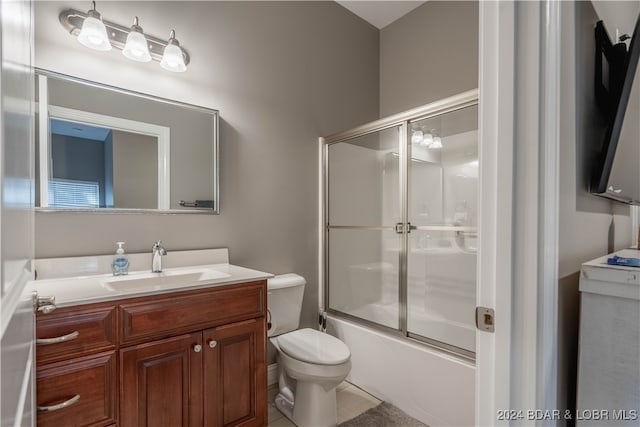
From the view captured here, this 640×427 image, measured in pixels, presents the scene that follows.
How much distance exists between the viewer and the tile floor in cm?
186

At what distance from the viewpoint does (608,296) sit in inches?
29.3

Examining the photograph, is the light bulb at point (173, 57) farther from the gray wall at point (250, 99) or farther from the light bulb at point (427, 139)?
the light bulb at point (427, 139)

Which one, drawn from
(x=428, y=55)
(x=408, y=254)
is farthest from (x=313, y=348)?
(x=428, y=55)

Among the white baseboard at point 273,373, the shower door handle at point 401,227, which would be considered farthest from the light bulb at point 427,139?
the white baseboard at point 273,373

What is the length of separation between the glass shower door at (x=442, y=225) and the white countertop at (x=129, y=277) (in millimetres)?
1120

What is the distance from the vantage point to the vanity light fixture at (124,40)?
1.51 metres

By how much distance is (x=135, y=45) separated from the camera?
5.35 ft

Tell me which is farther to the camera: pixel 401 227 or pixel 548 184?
pixel 401 227

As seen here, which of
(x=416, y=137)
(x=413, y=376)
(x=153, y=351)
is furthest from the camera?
(x=416, y=137)

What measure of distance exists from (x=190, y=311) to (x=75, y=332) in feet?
1.30

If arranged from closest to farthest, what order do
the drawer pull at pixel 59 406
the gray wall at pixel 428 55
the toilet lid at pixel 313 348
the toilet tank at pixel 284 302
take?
the drawer pull at pixel 59 406 < the toilet lid at pixel 313 348 < the toilet tank at pixel 284 302 < the gray wall at pixel 428 55

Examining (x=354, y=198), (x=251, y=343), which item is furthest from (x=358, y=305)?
(x=251, y=343)

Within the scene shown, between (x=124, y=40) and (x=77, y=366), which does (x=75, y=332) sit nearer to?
(x=77, y=366)

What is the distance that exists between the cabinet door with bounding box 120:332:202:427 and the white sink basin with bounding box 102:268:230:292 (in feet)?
0.86
